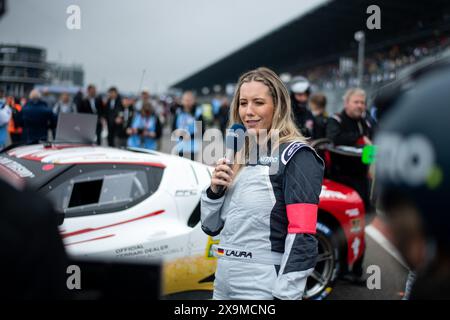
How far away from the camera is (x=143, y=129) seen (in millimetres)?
10062

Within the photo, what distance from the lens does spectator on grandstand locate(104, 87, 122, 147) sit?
10367 millimetres

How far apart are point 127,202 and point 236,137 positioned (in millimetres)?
1695

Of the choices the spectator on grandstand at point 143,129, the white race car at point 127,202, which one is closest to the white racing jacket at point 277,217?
the white race car at point 127,202

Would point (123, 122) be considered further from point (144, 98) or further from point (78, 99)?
point (78, 99)

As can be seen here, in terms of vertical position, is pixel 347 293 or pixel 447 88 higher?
pixel 447 88

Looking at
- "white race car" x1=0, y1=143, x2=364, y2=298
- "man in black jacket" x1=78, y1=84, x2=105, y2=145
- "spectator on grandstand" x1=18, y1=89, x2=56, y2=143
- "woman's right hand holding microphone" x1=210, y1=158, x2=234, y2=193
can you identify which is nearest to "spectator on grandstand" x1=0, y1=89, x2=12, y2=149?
"spectator on grandstand" x1=18, y1=89, x2=56, y2=143

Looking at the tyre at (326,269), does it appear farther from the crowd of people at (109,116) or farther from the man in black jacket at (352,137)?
the crowd of people at (109,116)

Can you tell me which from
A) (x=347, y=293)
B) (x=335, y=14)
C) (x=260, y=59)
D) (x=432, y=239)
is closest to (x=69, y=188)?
(x=347, y=293)

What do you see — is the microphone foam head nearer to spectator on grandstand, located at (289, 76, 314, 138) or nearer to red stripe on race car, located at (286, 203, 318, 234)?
red stripe on race car, located at (286, 203, 318, 234)

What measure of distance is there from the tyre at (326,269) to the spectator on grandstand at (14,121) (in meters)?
7.26

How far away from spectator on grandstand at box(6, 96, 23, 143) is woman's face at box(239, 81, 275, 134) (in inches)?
328

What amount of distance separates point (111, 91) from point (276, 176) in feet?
29.6

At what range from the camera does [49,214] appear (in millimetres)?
749
